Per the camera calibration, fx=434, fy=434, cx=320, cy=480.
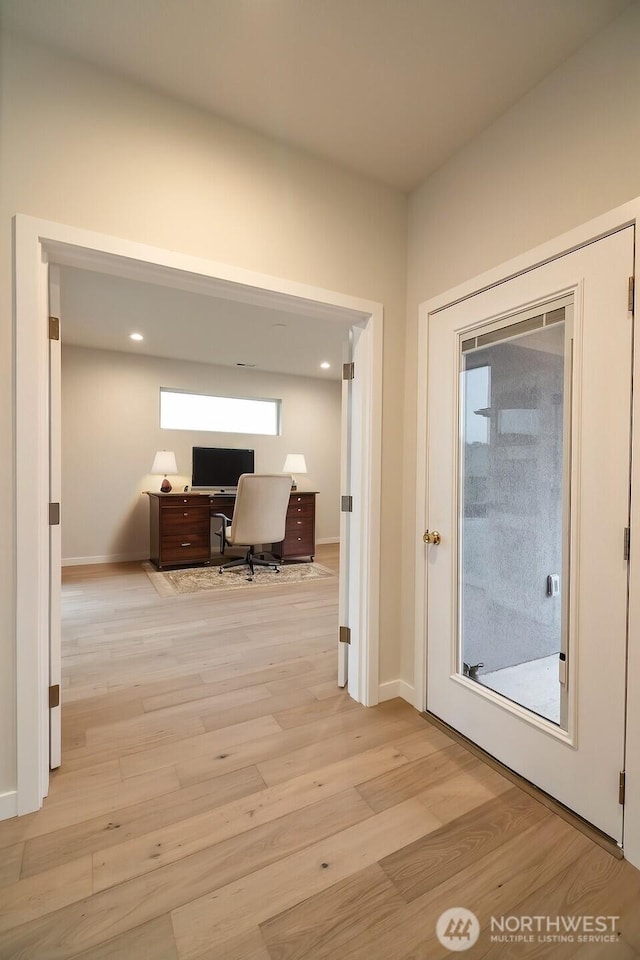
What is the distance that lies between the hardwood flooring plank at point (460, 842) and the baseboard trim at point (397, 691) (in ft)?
2.16

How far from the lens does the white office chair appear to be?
4.58m

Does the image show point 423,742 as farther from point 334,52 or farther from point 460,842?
point 334,52

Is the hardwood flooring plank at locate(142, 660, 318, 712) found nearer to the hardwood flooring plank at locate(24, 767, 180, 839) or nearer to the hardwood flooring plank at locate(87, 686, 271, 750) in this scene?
the hardwood flooring plank at locate(87, 686, 271, 750)

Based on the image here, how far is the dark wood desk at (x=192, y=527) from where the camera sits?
503 cm

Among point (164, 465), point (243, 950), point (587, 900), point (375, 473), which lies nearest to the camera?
point (243, 950)

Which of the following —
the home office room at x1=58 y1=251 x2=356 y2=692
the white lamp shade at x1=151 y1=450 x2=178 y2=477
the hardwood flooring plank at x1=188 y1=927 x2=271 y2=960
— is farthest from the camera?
the white lamp shade at x1=151 y1=450 x2=178 y2=477

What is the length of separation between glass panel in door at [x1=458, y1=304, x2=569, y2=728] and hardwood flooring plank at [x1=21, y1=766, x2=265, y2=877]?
3.47ft

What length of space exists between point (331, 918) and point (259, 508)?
375 cm

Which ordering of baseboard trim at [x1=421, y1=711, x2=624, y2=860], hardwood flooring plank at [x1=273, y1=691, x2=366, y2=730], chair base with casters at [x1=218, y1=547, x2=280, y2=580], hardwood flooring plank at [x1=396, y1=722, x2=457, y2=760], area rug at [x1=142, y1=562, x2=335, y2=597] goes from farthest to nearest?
1. chair base with casters at [x1=218, y1=547, x2=280, y2=580]
2. area rug at [x1=142, y1=562, x2=335, y2=597]
3. hardwood flooring plank at [x1=273, y1=691, x2=366, y2=730]
4. hardwood flooring plank at [x1=396, y1=722, x2=457, y2=760]
5. baseboard trim at [x1=421, y1=711, x2=624, y2=860]

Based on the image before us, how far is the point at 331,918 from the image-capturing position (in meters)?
1.14

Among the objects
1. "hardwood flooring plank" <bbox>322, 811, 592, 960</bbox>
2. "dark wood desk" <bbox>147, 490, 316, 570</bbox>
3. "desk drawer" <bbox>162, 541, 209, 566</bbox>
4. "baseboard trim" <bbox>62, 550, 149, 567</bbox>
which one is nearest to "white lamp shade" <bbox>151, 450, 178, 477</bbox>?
"dark wood desk" <bbox>147, 490, 316, 570</bbox>

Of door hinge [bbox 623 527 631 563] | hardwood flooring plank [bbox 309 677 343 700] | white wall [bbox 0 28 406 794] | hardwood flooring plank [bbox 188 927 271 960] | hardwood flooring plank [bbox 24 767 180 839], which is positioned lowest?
hardwood flooring plank [bbox 24 767 180 839]

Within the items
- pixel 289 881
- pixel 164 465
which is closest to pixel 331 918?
pixel 289 881

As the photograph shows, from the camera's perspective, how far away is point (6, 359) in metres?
→ 1.44
